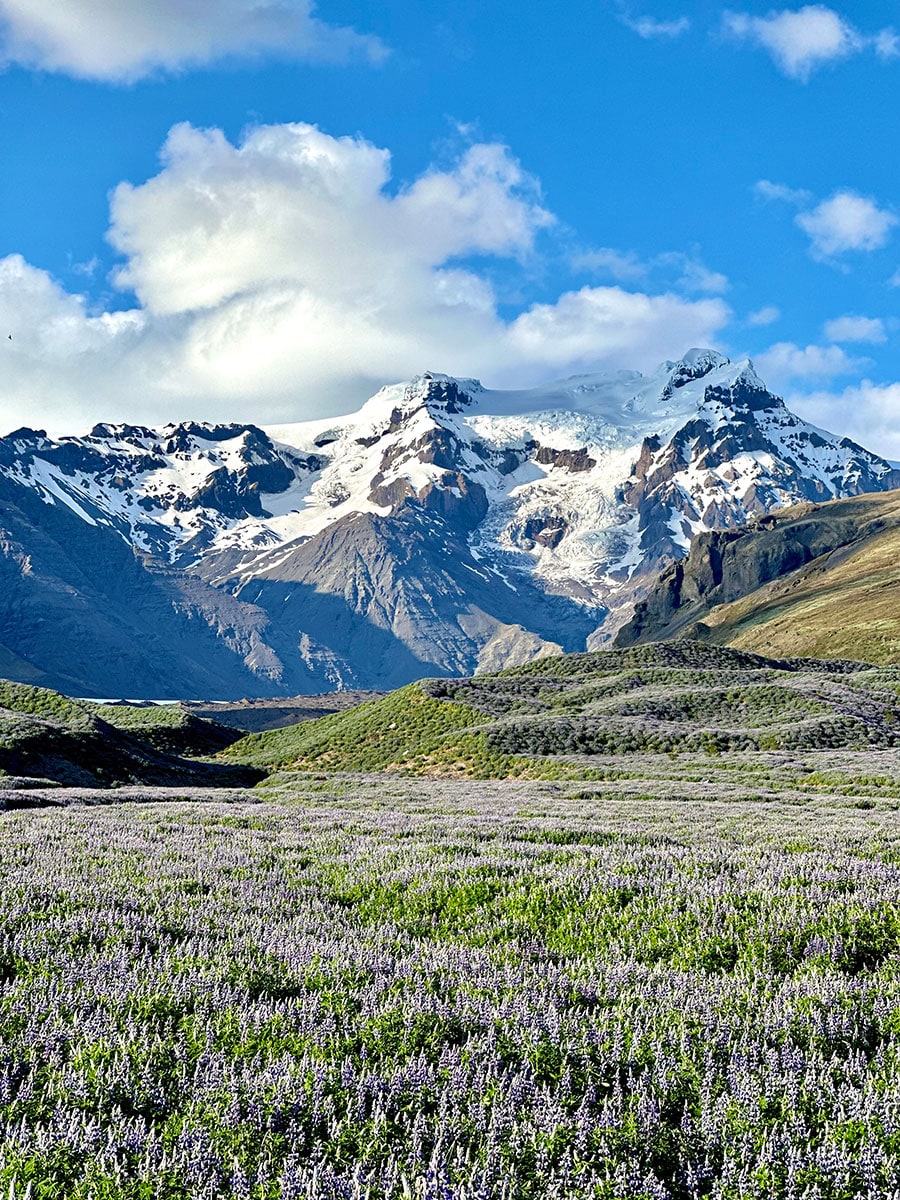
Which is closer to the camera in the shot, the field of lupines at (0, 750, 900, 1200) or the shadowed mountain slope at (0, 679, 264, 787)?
the field of lupines at (0, 750, 900, 1200)

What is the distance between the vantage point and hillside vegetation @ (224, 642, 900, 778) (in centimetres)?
4844

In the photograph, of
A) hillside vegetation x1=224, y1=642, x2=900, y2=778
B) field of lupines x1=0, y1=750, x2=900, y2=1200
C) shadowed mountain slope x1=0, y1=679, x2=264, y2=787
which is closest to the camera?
field of lupines x1=0, y1=750, x2=900, y2=1200

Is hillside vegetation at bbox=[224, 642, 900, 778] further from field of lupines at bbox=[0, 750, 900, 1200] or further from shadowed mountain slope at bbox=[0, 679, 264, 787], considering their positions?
field of lupines at bbox=[0, 750, 900, 1200]

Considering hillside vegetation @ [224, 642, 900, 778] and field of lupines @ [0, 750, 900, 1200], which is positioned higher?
field of lupines @ [0, 750, 900, 1200]

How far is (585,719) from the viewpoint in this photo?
177ft

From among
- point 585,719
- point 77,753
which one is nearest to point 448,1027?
point 77,753

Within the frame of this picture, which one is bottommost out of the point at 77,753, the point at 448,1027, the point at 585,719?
the point at 585,719

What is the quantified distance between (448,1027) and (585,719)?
49.1 m

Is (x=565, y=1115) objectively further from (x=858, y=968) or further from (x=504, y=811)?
(x=504, y=811)

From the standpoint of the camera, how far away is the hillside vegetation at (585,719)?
159 feet

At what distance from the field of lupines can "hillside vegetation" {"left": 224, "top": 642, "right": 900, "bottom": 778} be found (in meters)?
33.1

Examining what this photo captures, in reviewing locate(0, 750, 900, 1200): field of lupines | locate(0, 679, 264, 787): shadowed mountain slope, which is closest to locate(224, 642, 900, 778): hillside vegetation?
locate(0, 679, 264, 787): shadowed mountain slope

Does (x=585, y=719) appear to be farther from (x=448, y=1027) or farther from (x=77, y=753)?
(x=448, y=1027)

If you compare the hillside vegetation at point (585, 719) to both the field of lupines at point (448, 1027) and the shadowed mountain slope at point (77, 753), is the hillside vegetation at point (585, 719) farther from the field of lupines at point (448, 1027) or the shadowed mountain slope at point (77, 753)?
the field of lupines at point (448, 1027)
